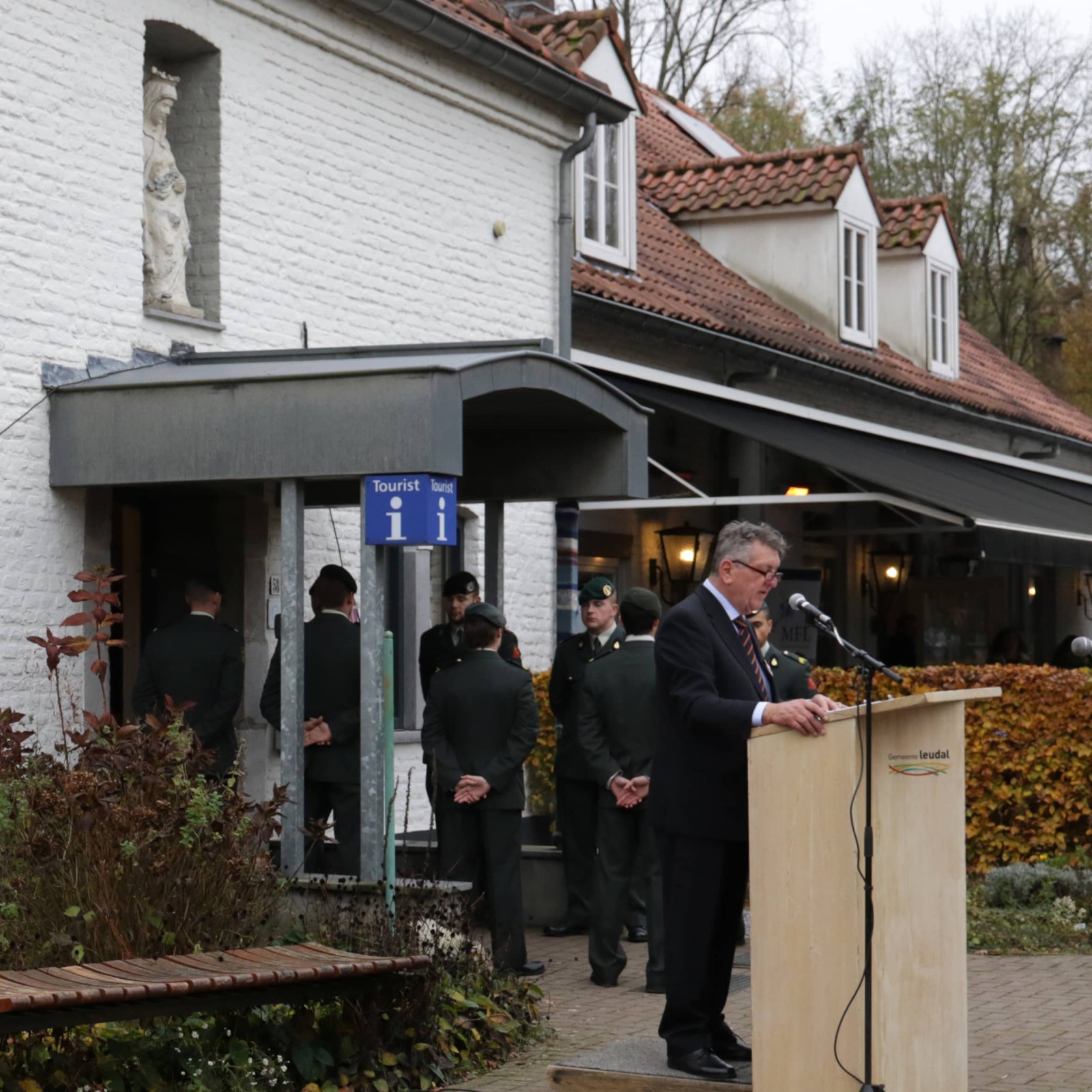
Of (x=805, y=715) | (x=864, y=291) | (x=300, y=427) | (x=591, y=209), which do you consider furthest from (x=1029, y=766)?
(x=864, y=291)

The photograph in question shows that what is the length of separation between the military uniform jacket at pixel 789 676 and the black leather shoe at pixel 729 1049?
8.11 feet

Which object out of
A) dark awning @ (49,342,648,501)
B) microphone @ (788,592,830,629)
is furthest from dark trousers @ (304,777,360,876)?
microphone @ (788,592,830,629)

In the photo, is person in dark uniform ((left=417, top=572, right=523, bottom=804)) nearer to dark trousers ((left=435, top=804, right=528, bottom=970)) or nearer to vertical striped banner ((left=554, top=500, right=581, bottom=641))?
dark trousers ((left=435, top=804, right=528, bottom=970))

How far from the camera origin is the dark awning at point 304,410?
864 centimetres

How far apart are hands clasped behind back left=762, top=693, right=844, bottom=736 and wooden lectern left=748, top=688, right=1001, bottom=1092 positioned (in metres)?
0.03

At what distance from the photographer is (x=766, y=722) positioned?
582cm

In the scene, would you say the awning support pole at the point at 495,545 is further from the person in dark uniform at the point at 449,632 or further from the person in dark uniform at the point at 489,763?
the person in dark uniform at the point at 489,763

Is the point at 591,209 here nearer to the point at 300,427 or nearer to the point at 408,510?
the point at 300,427

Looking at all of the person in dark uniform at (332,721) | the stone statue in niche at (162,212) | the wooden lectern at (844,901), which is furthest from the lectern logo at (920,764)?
the stone statue in niche at (162,212)

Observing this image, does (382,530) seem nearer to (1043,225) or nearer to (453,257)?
(453,257)

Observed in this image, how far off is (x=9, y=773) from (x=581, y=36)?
9.93m

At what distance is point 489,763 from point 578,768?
1091mm

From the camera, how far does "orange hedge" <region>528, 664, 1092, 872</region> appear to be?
39.2 feet

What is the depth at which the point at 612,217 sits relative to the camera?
16.6 meters
